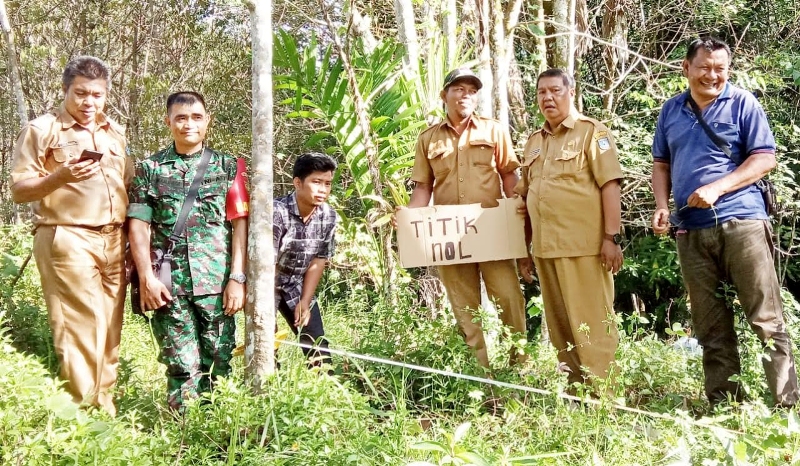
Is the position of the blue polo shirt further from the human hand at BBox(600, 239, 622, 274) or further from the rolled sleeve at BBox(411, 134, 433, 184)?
the rolled sleeve at BBox(411, 134, 433, 184)

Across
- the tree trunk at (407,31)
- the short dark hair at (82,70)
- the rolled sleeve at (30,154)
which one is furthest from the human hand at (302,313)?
the tree trunk at (407,31)

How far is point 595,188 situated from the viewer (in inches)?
139

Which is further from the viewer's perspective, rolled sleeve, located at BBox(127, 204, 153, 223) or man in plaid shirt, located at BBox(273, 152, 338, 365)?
man in plaid shirt, located at BBox(273, 152, 338, 365)

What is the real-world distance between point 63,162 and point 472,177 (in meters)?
2.08

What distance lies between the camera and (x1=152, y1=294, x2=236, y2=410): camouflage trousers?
3.35 m

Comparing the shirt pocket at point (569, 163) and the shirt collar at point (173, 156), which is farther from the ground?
the shirt collar at point (173, 156)

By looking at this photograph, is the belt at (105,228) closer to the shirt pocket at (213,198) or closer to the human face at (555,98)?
the shirt pocket at (213,198)

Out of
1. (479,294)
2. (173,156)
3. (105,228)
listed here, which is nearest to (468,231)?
(479,294)

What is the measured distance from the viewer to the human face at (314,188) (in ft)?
12.6

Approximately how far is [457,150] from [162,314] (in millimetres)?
1753

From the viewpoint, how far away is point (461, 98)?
380cm

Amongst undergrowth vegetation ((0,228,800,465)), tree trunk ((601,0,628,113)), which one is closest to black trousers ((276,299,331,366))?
undergrowth vegetation ((0,228,800,465))

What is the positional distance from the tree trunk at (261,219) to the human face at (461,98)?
1083 millimetres

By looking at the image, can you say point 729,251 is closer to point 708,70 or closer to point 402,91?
point 708,70
